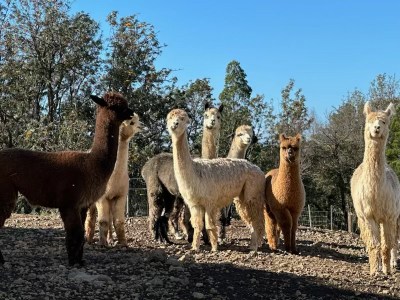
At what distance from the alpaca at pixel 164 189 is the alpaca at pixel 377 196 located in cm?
346

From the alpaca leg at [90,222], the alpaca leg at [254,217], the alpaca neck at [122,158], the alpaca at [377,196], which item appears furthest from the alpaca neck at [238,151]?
the alpaca at [377,196]

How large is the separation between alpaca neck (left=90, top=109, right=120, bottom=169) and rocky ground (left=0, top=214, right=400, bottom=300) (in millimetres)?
1289

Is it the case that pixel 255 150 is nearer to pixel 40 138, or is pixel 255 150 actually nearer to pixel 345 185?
pixel 345 185

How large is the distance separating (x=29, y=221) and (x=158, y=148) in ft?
31.5

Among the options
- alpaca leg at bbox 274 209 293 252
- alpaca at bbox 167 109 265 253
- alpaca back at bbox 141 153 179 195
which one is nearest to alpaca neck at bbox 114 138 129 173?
alpaca at bbox 167 109 265 253

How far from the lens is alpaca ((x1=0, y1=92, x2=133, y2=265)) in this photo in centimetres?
693

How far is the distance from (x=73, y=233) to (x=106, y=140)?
1.19m

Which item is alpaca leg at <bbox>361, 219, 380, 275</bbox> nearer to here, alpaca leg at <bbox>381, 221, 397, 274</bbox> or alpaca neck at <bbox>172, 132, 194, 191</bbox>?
alpaca leg at <bbox>381, 221, 397, 274</bbox>

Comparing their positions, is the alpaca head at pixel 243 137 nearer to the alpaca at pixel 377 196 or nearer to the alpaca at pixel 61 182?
the alpaca at pixel 377 196

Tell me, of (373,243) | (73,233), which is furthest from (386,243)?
(73,233)

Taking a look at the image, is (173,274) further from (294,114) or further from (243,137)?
(294,114)

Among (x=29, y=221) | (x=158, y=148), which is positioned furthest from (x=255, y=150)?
(x=29, y=221)

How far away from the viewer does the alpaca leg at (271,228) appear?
Answer: 10500 mm

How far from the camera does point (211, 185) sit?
372 inches
